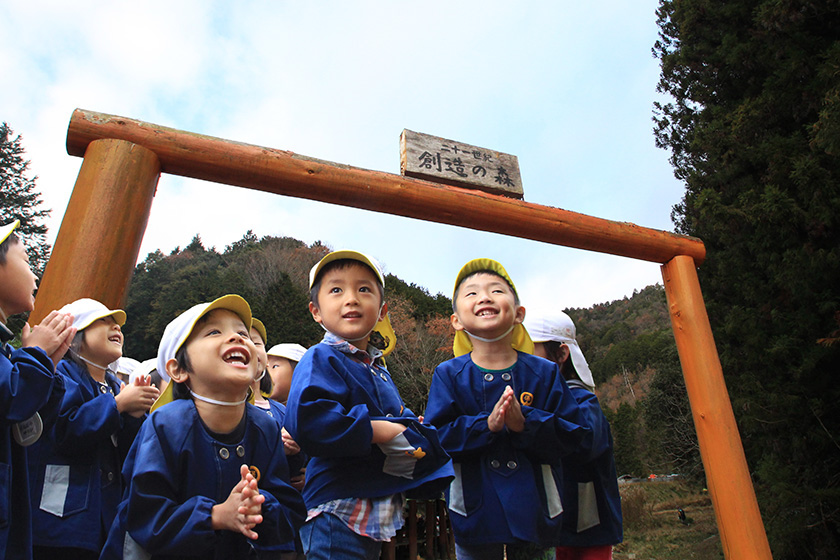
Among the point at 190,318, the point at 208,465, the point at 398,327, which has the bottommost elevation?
the point at 208,465

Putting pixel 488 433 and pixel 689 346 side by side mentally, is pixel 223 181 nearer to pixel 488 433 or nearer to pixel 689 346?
pixel 488 433

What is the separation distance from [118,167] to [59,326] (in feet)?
4.31

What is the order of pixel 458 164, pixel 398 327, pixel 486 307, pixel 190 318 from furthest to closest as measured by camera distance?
pixel 398 327 < pixel 458 164 < pixel 486 307 < pixel 190 318

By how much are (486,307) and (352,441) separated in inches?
39.0

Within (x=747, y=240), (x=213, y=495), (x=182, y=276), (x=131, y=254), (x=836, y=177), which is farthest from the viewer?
(x=182, y=276)

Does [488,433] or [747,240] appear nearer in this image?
[488,433]

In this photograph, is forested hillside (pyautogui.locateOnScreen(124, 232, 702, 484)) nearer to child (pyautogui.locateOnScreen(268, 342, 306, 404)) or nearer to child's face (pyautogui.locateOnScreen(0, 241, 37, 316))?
child (pyautogui.locateOnScreen(268, 342, 306, 404))

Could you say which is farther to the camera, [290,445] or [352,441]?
[290,445]

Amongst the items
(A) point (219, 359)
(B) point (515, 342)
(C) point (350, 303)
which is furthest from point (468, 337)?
(A) point (219, 359)

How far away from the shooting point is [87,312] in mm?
2158

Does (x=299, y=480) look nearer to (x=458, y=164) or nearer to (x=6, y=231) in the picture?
(x=6, y=231)

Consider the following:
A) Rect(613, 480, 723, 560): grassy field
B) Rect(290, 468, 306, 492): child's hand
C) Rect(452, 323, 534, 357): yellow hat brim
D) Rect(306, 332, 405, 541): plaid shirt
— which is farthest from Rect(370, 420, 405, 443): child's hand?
Rect(613, 480, 723, 560): grassy field

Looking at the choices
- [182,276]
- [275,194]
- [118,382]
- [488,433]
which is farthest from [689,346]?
[182,276]

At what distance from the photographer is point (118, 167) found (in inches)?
108
